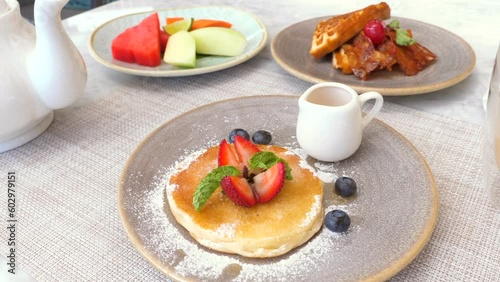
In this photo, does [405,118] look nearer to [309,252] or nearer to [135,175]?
[309,252]

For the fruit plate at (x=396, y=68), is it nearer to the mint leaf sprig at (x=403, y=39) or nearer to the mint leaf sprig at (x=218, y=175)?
the mint leaf sprig at (x=403, y=39)

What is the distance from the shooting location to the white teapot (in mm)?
933

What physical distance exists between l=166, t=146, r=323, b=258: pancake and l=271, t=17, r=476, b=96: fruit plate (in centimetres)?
46

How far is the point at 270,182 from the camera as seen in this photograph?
759 mm

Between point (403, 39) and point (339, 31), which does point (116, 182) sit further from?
point (403, 39)

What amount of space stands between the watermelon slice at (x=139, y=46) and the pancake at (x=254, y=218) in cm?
60

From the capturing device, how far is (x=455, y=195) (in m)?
0.88

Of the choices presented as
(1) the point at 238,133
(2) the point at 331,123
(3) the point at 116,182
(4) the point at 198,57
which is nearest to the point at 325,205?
(2) the point at 331,123

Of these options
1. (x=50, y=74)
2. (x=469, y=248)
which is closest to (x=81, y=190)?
(x=50, y=74)

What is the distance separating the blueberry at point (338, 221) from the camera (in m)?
0.74

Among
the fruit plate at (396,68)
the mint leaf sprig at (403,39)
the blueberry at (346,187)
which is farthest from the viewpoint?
the mint leaf sprig at (403,39)

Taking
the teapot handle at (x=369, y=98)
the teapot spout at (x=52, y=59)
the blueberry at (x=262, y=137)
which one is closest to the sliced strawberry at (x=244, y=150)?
the blueberry at (x=262, y=137)

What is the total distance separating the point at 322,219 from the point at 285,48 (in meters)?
0.75

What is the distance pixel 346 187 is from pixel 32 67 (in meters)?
0.68
